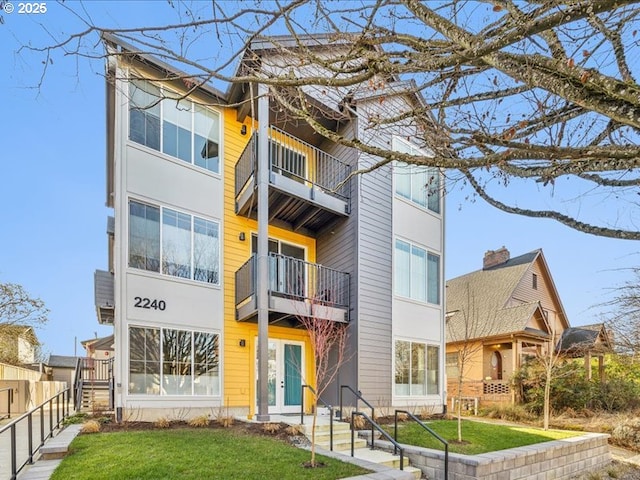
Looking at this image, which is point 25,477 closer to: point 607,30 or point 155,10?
point 155,10

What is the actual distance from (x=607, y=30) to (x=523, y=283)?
20.4 metres

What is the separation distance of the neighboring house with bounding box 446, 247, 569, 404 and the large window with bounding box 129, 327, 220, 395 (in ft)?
29.1

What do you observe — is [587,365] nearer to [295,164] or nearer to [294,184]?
[295,164]

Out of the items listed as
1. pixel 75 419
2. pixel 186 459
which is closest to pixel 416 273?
pixel 186 459

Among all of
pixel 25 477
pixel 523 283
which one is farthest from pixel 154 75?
pixel 523 283

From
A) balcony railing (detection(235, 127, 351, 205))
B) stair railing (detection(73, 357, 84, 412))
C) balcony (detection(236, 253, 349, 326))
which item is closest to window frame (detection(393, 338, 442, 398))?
balcony (detection(236, 253, 349, 326))

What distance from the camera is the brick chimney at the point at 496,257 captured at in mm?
24719

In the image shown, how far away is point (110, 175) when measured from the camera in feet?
49.0

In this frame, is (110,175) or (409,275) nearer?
(409,275)

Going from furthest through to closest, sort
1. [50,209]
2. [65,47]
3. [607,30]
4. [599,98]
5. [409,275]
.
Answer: [50,209], [409,275], [65,47], [607,30], [599,98]

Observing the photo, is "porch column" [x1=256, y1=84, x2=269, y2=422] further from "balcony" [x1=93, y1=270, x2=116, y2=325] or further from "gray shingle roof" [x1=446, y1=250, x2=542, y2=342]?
"gray shingle roof" [x1=446, y1=250, x2=542, y2=342]

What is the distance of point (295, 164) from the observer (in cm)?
1323

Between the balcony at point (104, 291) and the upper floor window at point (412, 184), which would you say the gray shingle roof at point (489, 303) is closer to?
the upper floor window at point (412, 184)

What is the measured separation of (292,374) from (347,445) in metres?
3.98
